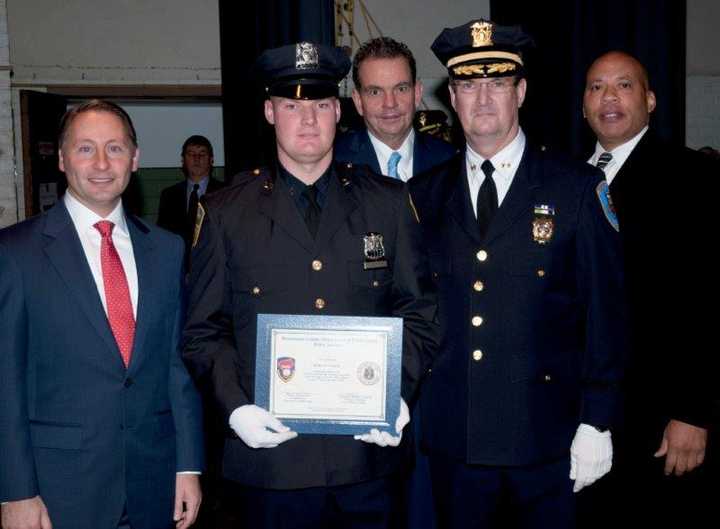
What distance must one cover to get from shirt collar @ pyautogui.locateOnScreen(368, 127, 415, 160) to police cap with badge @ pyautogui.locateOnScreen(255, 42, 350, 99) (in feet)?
2.19

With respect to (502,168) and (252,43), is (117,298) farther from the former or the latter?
(252,43)

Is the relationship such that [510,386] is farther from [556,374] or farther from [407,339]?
[407,339]

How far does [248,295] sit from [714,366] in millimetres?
1350

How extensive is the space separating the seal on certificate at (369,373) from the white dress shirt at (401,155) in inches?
40.4

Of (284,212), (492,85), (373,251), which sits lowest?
(373,251)

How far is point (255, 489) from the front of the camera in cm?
182

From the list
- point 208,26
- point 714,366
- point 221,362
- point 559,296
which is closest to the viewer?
point 221,362

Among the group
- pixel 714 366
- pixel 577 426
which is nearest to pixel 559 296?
pixel 577 426

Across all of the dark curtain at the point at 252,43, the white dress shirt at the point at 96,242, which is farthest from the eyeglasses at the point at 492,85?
the dark curtain at the point at 252,43

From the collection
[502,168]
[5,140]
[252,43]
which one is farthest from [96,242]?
[5,140]

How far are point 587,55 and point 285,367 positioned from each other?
260cm

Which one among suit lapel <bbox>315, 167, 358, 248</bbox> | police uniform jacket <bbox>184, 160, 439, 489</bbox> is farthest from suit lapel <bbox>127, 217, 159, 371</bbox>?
suit lapel <bbox>315, 167, 358, 248</bbox>

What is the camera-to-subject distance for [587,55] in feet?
11.7

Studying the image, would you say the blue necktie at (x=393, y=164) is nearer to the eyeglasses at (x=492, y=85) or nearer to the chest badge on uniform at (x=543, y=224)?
the eyeglasses at (x=492, y=85)
